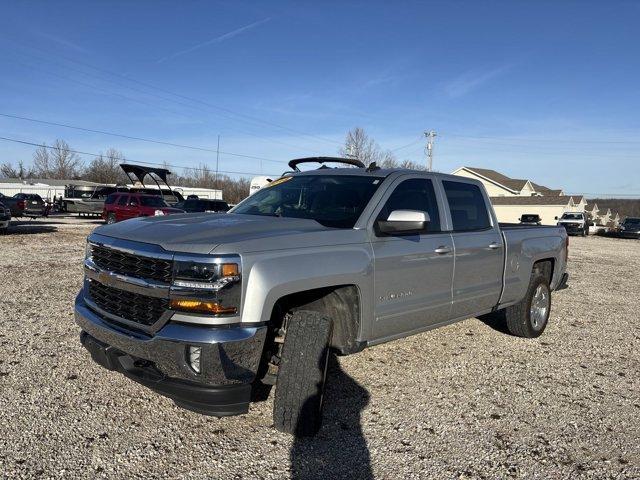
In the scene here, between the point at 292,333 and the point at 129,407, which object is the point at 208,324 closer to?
the point at 292,333

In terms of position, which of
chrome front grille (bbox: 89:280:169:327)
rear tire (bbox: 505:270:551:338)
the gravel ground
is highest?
chrome front grille (bbox: 89:280:169:327)

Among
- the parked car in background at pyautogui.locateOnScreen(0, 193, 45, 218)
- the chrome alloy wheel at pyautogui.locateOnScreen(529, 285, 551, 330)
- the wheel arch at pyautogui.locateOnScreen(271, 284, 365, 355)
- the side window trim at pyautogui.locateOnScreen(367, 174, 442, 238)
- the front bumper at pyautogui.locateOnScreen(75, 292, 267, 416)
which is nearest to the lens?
the front bumper at pyautogui.locateOnScreen(75, 292, 267, 416)

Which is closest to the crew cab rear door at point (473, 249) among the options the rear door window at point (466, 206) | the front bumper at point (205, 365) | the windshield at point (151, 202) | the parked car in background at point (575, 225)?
the rear door window at point (466, 206)

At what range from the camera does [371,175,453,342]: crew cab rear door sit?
153 inches

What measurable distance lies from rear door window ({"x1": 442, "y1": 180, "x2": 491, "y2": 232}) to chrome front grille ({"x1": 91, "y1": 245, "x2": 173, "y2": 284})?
2.81 meters

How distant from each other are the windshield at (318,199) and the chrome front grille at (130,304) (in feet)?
4.66

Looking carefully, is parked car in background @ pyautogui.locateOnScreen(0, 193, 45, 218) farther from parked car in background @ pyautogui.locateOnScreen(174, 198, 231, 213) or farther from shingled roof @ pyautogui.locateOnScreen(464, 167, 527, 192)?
shingled roof @ pyautogui.locateOnScreen(464, 167, 527, 192)

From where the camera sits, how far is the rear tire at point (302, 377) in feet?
10.7

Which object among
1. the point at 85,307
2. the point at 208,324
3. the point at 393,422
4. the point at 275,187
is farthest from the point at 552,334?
the point at 85,307

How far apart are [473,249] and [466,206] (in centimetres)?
51

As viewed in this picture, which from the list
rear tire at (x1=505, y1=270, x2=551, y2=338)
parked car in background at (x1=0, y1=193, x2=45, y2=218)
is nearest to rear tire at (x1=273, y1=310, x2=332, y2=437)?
rear tire at (x1=505, y1=270, x2=551, y2=338)

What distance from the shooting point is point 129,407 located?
→ 379 cm

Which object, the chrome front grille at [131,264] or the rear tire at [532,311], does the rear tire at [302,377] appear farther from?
the rear tire at [532,311]

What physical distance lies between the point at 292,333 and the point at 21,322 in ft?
14.1
